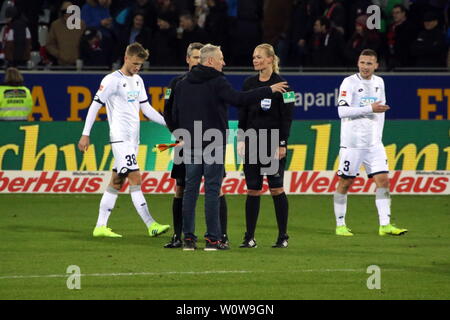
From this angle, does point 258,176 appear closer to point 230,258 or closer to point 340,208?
point 230,258

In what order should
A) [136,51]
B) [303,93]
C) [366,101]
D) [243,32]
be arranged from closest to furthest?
Result: 1. [136,51]
2. [366,101]
3. [243,32]
4. [303,93]

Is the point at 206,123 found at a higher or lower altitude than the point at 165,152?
higher

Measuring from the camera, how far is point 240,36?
24.2m

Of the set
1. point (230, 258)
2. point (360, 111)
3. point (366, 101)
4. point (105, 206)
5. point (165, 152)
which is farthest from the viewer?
point (165, 152)

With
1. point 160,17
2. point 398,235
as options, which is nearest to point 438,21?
point 160,17

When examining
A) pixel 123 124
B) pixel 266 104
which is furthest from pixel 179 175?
pixel 123 124

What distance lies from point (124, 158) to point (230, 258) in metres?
2.62

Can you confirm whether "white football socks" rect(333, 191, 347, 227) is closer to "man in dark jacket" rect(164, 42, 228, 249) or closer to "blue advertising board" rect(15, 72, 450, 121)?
"man in dark jacket" rect(164, 42, 228, 249)

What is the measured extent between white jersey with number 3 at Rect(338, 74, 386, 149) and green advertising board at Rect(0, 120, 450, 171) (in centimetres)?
458

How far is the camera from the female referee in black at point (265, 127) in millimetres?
13836

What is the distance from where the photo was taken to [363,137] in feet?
51.9

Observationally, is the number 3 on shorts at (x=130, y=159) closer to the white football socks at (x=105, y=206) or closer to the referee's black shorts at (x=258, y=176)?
the white football socks at (x=105, y=206)

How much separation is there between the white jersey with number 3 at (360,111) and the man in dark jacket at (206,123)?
2.71 m

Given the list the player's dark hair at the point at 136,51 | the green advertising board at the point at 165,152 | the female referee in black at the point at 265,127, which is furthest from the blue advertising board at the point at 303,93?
the female referee in black at the point at 265,127
